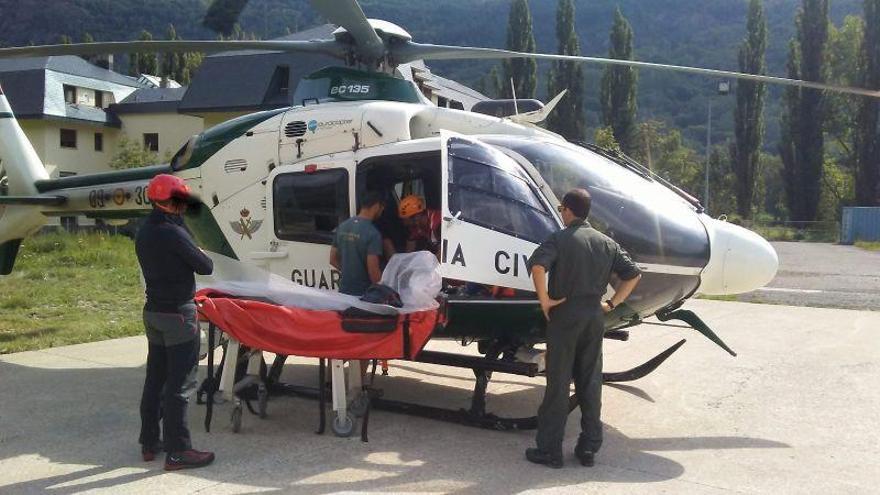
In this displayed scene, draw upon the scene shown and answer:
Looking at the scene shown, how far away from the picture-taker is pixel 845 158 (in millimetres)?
51844

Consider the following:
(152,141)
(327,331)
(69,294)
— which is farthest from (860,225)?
(327,331)

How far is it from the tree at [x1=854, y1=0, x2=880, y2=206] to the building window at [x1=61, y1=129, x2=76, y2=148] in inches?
1615

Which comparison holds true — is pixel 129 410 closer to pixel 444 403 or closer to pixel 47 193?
pixel 444 403

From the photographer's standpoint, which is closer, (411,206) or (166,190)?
(166,190)

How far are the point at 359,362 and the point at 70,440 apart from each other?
79.5 inches

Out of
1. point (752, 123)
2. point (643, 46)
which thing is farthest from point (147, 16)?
point (752, 123)

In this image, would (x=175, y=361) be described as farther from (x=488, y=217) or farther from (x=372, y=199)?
(x=488, y=217)

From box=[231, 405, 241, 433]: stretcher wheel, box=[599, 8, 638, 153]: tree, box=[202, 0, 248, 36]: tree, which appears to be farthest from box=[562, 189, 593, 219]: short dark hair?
box=[202, 0, 248, 36]: tree

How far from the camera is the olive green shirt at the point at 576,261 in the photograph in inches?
188

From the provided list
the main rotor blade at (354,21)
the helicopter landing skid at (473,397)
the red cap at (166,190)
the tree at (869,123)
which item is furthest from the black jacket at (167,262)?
the tree at (869,123)

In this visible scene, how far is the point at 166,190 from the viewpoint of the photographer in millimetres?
4711

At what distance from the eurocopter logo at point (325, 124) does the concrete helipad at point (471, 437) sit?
2237 millimetres

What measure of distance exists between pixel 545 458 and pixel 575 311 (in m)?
0.94

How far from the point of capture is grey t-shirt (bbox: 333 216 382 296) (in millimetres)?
5691
